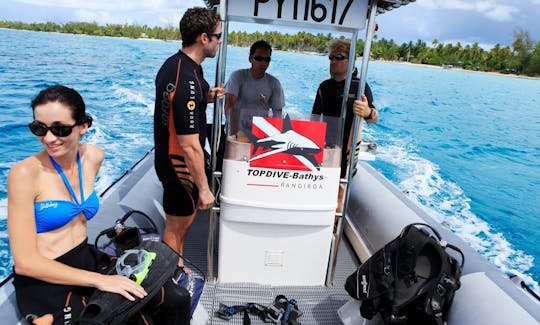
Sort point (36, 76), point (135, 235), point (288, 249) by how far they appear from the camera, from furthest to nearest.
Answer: point (36, 76), point (288, 249), point (135, 235)

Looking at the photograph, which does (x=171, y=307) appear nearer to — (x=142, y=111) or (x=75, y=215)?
(x=75, y=215)

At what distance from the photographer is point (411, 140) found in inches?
449

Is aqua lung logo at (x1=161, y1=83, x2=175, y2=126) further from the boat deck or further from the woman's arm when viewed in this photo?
the boat deck

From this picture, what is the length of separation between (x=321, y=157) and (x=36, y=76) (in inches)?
544

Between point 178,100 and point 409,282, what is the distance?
1402mm

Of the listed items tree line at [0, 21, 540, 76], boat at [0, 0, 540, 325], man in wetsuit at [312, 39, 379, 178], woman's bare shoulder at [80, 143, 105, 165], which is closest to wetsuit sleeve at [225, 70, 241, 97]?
man in wetsuit at [312, 39, 379, 178]

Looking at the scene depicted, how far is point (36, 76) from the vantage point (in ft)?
42.8

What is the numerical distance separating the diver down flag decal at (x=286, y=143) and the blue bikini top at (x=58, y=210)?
92 centimetres

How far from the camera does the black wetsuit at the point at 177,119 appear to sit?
1.90m

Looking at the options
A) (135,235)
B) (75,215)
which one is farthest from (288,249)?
(75,215)

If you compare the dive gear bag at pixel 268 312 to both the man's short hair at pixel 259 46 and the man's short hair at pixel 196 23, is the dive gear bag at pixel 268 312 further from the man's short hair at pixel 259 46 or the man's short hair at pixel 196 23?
the man's short hair at pixel 259 46

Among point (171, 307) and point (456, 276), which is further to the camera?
point (456, 276)

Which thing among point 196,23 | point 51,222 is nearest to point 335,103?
point 196,23

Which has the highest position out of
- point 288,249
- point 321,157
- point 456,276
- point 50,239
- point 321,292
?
point 321,157
